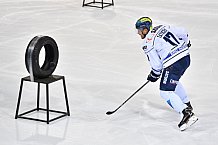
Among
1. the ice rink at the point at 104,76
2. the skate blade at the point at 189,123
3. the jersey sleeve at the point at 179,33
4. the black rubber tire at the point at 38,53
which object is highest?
the jersey sleeve at the point at 179,33

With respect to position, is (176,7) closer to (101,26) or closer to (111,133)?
(101,26)

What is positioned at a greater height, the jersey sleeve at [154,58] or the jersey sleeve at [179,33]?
the jersey sleeve at [179,33]

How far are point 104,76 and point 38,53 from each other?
5.68 ft

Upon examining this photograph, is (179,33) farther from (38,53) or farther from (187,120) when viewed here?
(38,53)

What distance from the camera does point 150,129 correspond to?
4672 millimetres

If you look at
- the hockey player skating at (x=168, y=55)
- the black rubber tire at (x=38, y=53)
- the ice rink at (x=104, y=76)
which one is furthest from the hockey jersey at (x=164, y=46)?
the black rubber tire at (x=38, y=53)

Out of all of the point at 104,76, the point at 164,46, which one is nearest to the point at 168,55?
the point at 164,46

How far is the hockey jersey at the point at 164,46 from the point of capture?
15.3 ft

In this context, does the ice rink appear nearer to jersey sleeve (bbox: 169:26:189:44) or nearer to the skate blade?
the skate blade

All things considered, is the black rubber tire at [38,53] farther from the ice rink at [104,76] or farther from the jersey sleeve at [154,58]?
the jersey sleeve at [154,58]

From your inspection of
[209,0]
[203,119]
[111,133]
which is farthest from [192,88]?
[209,0]

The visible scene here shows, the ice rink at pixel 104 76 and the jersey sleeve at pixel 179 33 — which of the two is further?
the jersey sleeve at pixel 179 33

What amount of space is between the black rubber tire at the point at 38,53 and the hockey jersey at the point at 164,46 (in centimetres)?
79

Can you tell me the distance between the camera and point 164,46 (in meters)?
4.65
